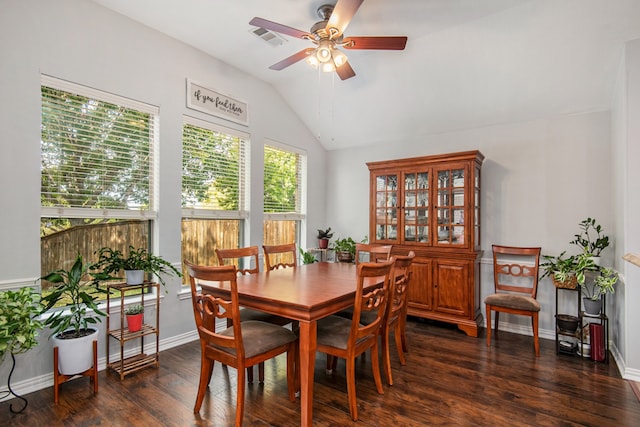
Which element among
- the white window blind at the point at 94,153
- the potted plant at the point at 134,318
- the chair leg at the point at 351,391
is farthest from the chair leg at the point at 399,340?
the white window blind at the point at 94,153

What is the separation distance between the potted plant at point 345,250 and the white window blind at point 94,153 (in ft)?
8.57

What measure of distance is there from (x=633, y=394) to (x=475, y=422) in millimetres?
1430

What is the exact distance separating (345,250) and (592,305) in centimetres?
287

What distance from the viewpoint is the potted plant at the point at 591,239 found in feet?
11.1

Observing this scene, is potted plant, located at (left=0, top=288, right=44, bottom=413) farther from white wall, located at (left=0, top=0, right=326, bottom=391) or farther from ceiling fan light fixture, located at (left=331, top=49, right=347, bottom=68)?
ceiling fan light fixture, located at (left=331, top=49, right=347, bottom=68)

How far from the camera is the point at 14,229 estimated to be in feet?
8.13

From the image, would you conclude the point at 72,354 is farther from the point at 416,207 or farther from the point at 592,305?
the point at 592,305

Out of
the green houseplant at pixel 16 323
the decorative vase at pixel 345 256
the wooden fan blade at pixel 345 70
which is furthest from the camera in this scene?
the decorative vase at pixel 345 256

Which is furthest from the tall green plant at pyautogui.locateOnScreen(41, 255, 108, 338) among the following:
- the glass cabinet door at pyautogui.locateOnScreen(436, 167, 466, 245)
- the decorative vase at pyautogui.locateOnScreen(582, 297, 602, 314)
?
the decorative vase at pyautogui.locateOnScreen(582, 297, 602, 314)

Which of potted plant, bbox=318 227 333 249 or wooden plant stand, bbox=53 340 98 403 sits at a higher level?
potted plant, bbox=318 227 333 249

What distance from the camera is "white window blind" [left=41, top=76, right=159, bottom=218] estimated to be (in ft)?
8.95

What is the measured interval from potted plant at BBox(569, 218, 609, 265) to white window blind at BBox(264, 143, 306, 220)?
354 centimetres

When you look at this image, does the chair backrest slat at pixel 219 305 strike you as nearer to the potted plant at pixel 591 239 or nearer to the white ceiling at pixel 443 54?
the white ceiling at pixel 443 54

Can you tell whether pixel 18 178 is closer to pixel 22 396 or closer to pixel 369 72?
pixel 22 396
